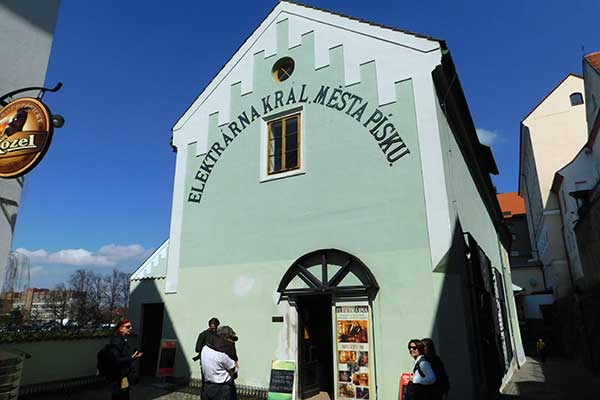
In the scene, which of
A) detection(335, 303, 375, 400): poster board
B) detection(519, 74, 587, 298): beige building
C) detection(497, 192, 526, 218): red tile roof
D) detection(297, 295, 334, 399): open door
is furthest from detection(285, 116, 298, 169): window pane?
detection(497, 192, 526, 218): red tile roof

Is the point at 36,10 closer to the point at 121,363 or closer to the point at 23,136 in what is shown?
the point at 23,136

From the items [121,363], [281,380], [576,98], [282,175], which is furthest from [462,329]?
[576,98]

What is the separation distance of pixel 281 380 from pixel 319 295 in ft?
6.55

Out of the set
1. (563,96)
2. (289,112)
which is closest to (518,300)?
(563,96)

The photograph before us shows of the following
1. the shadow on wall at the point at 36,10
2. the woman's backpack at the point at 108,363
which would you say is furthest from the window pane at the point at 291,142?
the woman's backpack at the point at 108,363

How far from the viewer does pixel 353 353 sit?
319 inches

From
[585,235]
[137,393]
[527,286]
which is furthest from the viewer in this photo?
[527,286]

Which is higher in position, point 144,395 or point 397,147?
point 397,147

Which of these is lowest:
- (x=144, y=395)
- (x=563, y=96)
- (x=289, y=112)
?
(x=144, y=395)

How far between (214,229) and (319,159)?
3.67m

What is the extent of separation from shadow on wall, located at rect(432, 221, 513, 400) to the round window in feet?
19.7

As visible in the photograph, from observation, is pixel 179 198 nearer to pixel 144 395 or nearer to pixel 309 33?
pixel 144 395

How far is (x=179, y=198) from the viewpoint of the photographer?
39.0ft

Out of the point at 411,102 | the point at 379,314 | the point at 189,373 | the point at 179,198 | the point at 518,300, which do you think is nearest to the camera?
the point at 379,314
